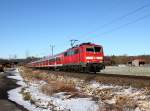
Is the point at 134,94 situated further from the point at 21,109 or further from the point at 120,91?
the point at 21,109

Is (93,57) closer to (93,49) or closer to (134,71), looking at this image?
(93,49)

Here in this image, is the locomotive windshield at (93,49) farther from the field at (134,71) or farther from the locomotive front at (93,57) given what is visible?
the field at (134,71)

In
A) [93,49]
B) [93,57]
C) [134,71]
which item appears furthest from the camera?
[134,71]

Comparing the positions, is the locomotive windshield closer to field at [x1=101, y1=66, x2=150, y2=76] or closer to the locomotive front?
the locomotive front

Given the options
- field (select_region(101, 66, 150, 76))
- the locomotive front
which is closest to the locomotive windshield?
the locomotive front

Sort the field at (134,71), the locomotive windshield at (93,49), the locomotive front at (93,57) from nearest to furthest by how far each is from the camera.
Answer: the locomotive front at (93,57)
the field at (134,71)
the locomotive windshield at (93,49)

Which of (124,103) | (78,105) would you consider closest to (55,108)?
(78,105)

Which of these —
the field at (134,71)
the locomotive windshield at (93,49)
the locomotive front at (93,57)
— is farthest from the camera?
the locomotive windshield at (93,49)

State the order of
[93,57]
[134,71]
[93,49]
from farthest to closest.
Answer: [134,71] < [93,49] < [93,57]

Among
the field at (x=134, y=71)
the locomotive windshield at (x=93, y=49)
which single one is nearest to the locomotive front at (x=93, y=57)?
the locomotive windshield at (x=93, y=49)

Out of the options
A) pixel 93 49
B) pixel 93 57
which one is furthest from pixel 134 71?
pixel 93 57

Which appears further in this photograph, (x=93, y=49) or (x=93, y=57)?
(x=93, y=49)

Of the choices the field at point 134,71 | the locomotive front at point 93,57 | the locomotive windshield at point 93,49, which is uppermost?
the locomotive windshield at point 93,49

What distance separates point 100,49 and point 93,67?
312 centimetres
